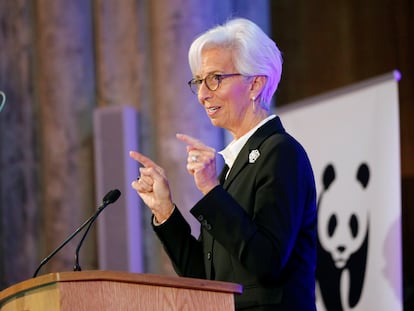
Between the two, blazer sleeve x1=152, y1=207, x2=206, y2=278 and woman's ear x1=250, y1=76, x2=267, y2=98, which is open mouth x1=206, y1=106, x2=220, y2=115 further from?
blazer sleeve x1=152, y1=207, x2=206, y2=278

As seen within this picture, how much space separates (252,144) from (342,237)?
1936 mm

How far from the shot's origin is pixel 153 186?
279cm

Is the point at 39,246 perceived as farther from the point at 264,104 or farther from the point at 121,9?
the point at 264,104

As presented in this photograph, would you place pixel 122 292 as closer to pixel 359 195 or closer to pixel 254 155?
pixel 254 155

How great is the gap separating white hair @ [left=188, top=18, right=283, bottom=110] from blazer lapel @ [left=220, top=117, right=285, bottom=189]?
4.3 inches

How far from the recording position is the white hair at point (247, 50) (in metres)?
2.84

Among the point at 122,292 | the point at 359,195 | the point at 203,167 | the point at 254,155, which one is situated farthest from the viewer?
the point at 359,195

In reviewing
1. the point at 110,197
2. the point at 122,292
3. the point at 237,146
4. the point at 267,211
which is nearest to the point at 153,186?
the point at 110,197

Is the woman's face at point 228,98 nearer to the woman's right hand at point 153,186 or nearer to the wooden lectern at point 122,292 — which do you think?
the woman's right hand at point 153,186

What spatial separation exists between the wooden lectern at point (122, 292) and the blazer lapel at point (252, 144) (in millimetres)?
537

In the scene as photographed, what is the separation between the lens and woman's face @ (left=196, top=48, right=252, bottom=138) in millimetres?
2832

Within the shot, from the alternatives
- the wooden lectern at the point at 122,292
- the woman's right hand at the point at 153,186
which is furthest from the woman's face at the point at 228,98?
the wooden lectern at the point at 122,292

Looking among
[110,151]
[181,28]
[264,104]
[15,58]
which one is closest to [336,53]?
[181,28]

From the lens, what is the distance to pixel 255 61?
9.32 ft
